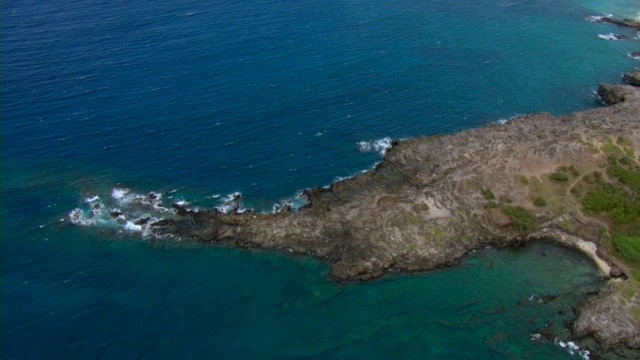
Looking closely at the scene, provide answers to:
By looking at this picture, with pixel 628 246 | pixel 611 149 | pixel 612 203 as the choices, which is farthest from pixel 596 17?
pixel 628 246

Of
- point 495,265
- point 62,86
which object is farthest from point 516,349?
point 62,86

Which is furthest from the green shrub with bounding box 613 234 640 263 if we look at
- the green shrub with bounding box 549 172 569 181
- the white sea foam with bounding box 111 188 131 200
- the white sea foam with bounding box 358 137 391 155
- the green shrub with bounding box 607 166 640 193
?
the white sea foam with bounding box 111 188 131 200

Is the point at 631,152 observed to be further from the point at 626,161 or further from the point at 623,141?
the point at 626,161

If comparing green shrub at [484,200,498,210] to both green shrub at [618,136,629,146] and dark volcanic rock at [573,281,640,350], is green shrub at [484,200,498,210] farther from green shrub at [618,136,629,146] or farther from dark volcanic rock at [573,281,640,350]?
green shrub at [618,136,629,146]

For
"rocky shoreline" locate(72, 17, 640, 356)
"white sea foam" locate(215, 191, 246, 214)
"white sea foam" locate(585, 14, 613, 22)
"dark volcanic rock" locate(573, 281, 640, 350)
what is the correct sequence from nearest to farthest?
"dark volcanic rock" locate(573, 281, 640, 350)
"rocky shoreline" locate(72, 17, 640, 356)
"white sea foam" locate(215, 191, 246, 214)
"white sea foam" locate(585, 14, 613, 22)

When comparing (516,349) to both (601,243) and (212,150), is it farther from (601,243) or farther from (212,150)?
(212,150)

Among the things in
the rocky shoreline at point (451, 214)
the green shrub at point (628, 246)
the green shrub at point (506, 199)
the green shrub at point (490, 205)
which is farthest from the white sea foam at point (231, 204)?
the green shrub at point (628, 246)
